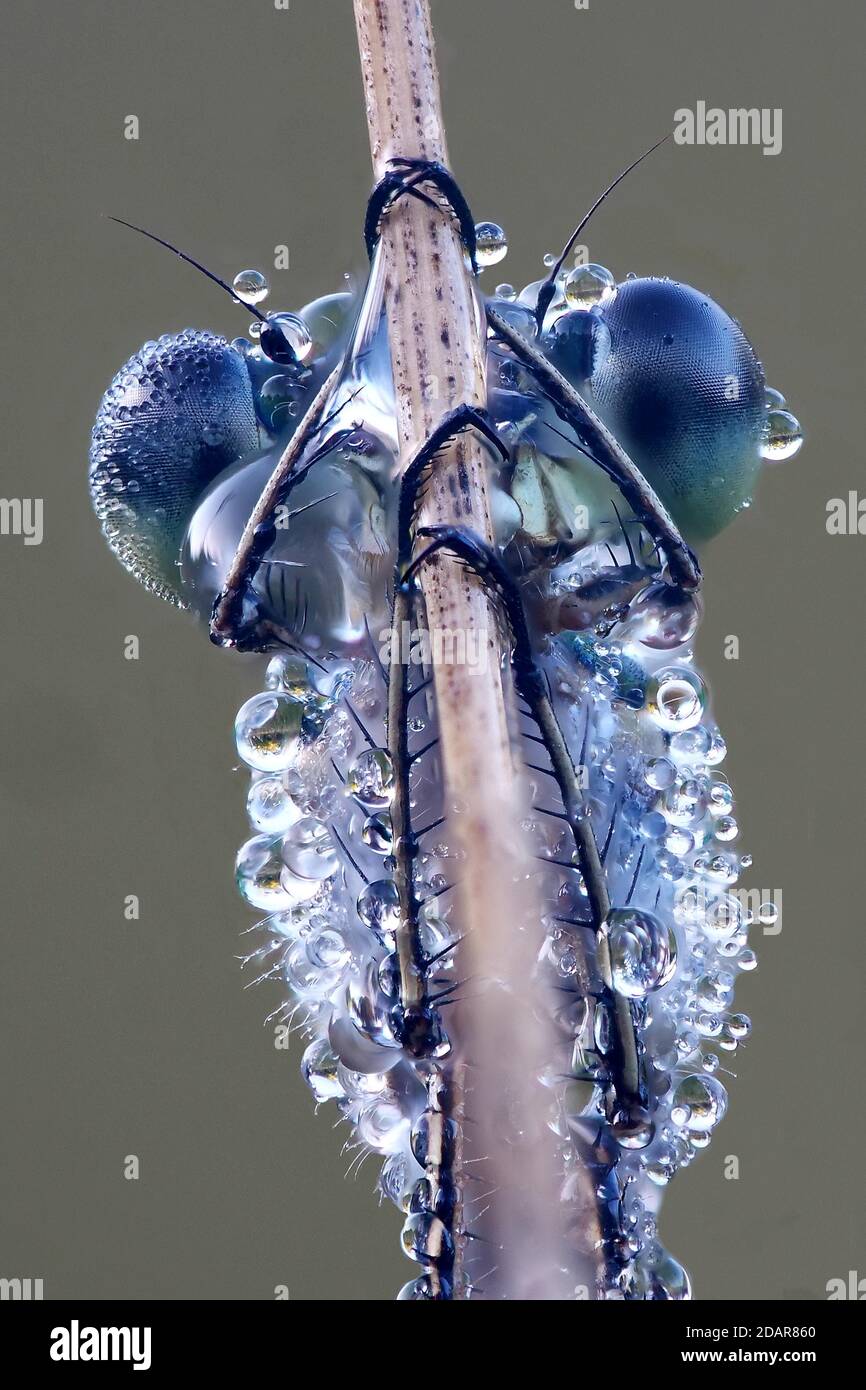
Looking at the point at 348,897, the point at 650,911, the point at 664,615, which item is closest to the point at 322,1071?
the point at 348,897

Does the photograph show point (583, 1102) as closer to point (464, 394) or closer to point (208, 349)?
point (464, 394)

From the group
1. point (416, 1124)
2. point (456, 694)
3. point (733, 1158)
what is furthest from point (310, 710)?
point (733, 1158)

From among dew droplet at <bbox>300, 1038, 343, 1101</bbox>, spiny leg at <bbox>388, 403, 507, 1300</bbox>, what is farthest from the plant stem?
dew droplet at <bbox>300, 1038, 343, 1101</bbox>

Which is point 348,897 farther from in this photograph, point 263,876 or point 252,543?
Answer: point 252,543

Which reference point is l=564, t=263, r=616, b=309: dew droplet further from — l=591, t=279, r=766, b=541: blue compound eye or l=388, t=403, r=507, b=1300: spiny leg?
l=388, t=403, r=507, b=1300: spiny leg

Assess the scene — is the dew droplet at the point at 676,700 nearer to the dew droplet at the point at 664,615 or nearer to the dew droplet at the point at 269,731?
the dew droplet at the point at 664,615

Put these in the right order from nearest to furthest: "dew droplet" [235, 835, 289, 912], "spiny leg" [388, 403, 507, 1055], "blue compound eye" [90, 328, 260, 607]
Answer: "spiny leg" [388, 403, 507, 1055] → "dew droplet" [235, 835, 289, 912] → "blue compound eye" [90, 328, 260, 607]
